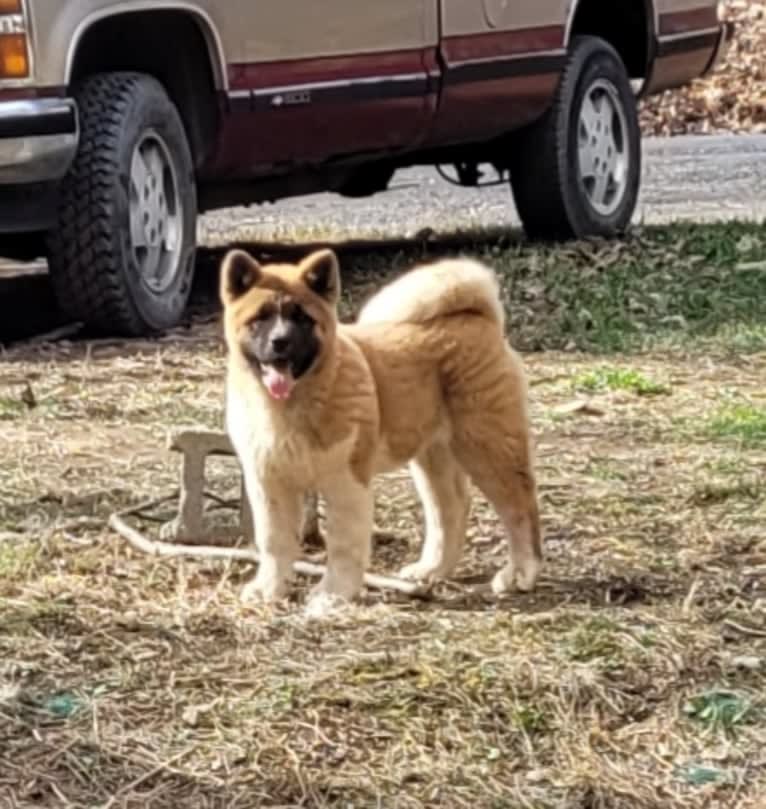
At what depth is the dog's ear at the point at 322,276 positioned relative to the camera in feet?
16.4

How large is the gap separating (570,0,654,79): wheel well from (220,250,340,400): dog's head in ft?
21.1

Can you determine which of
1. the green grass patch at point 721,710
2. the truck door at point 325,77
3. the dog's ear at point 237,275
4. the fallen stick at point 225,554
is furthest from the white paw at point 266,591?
the truck door at point 325,77

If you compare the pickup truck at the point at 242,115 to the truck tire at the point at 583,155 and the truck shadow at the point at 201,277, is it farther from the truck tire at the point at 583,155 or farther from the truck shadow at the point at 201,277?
the truck shadow at the point at 201,277

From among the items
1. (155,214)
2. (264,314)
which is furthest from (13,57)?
(264,314)

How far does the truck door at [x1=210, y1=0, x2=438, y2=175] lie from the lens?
8.69m

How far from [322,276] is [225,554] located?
73cm

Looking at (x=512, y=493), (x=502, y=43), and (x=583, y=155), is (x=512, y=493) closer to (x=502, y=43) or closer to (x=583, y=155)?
(x=502, y=43)

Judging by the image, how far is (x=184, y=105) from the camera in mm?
8875

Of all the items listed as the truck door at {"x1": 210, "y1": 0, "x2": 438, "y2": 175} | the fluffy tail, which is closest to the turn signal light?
the truck door at {"x1": 210, "y1": 0, "x2": 438, "y2": 175}

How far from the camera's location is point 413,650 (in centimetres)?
462

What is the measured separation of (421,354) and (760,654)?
1.03 metres

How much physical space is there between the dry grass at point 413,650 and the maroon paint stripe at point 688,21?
4609mm

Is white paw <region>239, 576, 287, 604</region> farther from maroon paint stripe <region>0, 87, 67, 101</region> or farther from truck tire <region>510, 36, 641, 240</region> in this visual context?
truck tire <region>510, 36, 641, 240</region>

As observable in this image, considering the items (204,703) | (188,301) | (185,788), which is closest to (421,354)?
(204,703)
